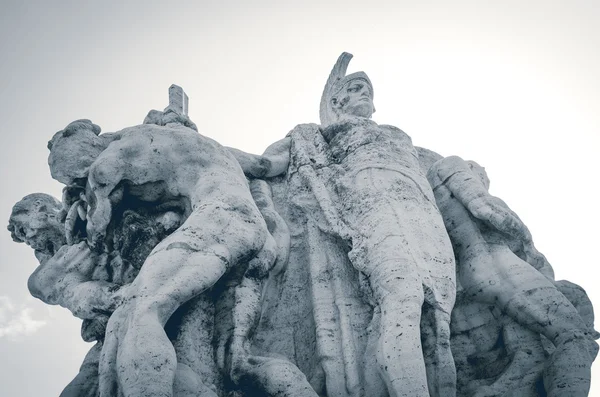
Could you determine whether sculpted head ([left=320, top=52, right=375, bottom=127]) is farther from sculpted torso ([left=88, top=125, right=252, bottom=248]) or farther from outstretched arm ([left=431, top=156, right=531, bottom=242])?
sculpted torso ([left=88, top=125, right=252, bottom=248])

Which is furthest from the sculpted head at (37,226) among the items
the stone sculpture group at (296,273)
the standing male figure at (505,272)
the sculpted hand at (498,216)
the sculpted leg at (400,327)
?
the sculpted hand at (498,216)

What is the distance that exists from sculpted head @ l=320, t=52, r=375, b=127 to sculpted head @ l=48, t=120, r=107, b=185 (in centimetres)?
246

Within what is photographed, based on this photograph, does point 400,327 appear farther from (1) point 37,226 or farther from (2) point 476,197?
(1) point 37,226

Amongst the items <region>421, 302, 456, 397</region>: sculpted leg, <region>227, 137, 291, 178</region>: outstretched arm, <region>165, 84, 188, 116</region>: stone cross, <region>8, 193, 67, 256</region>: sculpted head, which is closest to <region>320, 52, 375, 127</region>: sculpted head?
<region>227, 137, 291, 178</region>: outstretched arm

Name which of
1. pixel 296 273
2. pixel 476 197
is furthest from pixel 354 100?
pixel 296 273

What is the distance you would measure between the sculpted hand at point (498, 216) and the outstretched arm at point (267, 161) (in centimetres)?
177

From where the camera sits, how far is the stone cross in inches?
219

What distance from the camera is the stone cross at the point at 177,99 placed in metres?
5.57

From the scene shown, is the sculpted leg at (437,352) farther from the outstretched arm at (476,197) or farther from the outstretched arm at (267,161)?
the outstretched arm at (267,161)

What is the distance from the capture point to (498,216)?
14.0 ft

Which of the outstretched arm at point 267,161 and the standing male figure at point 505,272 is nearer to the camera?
the standing male figure at point 505,272

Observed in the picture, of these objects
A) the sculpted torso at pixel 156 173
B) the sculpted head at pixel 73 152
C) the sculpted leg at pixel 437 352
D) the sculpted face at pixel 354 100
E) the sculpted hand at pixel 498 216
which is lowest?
the sculpted leg at pixel 437 352

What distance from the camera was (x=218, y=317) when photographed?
3.71 m

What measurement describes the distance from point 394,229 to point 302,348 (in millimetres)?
1146
